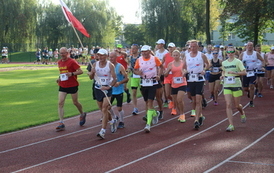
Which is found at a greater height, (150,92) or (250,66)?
(250,66)

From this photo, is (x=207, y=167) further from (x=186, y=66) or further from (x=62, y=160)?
(x=186, y=66)

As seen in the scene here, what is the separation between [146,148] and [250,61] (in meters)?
7.45

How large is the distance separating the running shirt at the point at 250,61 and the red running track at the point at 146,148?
2659 mm

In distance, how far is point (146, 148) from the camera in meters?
8.80

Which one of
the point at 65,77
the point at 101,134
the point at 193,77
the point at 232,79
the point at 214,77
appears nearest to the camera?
the point at 101,134

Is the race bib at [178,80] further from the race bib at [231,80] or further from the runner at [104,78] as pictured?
the runner at [104,78]

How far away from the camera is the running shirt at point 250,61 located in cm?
1473

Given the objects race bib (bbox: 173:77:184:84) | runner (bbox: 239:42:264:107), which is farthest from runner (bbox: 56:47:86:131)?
runner (bbox: 239:42:264:107)

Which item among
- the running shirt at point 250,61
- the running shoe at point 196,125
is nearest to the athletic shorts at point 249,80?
the running shirt at point 250,61

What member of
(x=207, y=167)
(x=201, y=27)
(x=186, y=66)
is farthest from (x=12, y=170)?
(x=201, y=27)

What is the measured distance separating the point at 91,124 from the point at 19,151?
133 inches

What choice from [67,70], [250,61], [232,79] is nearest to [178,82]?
[232,79]

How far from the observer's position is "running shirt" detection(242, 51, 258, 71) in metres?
14.7

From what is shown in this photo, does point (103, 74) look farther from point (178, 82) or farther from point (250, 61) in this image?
point (250, 61)
